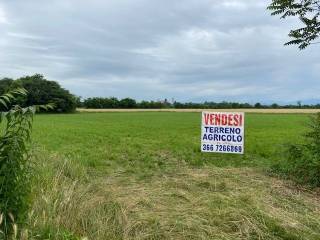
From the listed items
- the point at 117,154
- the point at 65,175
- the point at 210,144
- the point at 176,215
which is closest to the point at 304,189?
the point at 176,215

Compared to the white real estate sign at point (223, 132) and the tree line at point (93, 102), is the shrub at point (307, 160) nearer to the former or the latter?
the white real estate sign at point (223, 132)

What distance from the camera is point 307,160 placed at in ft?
29.8

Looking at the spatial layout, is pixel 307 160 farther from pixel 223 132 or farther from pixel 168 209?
pixel 223 132

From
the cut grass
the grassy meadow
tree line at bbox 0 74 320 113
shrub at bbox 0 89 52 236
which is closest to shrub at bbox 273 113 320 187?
the grassy meadow

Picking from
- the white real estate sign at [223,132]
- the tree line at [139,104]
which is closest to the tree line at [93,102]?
the tree line at [139,104]

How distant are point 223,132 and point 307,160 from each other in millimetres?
4279

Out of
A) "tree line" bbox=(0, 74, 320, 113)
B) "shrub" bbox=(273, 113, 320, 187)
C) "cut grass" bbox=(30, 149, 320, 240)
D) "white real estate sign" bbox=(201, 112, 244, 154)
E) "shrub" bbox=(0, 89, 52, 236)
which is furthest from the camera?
"tree line" bbox=(0, 74, 320, 113)

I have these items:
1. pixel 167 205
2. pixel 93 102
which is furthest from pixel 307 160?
pixel 93 102

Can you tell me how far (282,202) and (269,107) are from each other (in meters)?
101

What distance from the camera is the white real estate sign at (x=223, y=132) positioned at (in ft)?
42.7

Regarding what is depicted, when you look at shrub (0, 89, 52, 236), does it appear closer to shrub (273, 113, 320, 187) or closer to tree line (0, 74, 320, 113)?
shrub (273, 113, 320, 187)

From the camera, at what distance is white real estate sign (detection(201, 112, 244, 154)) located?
1302 centimetres

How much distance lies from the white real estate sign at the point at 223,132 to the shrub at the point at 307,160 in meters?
3.26

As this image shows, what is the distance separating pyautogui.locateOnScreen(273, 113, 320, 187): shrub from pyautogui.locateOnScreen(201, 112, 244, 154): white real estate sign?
10.7 feet
